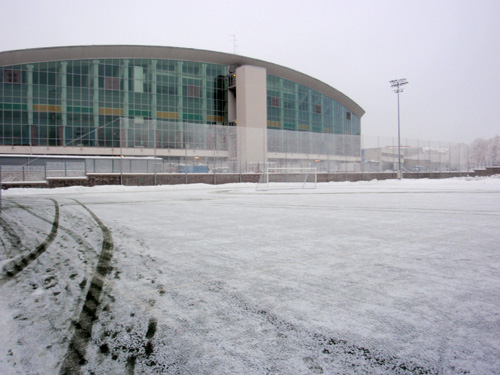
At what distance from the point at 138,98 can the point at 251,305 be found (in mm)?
56775

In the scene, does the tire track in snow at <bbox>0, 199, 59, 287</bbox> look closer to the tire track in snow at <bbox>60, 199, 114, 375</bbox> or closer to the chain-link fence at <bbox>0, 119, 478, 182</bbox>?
the tire track in snow at <bbox>60, 199, 114, 375</bbox>

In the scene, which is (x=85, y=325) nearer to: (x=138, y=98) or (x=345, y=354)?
(x=345, y=354)

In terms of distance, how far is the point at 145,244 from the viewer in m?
5.66

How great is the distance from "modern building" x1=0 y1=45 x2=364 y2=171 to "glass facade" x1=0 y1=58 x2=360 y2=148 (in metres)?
0.13

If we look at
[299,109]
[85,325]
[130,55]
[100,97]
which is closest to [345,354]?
[85,325]

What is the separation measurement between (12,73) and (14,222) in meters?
54.4

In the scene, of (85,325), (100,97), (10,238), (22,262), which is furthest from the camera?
(100,97)

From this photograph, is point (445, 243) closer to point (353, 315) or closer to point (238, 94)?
point (353, 315)

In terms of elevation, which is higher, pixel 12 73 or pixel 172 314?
pixel 12 73

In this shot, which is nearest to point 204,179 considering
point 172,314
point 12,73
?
point 172,314

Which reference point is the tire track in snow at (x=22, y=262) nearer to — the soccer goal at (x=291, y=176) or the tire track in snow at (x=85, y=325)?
the tire track in snow at (x=85, y=325)

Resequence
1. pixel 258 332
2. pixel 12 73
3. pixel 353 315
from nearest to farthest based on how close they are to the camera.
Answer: pixel 258 332, pixel 353 315, pixel 12 73

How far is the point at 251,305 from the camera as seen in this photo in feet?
9.87

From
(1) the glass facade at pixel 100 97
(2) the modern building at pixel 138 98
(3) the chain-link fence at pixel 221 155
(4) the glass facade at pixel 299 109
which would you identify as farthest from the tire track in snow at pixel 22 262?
(4) the glass facade at pixel 299 109
